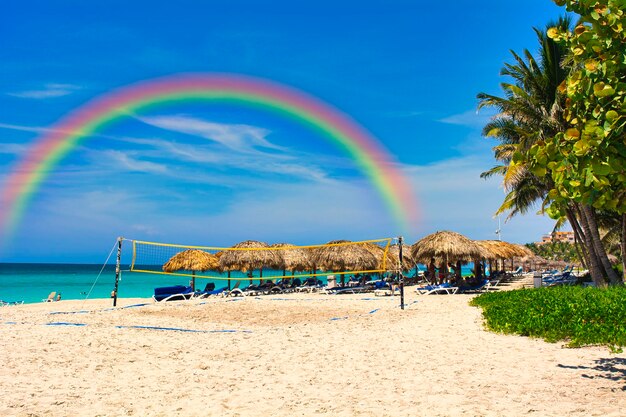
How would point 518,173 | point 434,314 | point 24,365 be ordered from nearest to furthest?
point 24,365
point 434,314
point 518,173

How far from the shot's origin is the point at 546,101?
1720 cm

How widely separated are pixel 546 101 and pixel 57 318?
679 inches

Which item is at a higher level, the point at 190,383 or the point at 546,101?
the point at 546,101

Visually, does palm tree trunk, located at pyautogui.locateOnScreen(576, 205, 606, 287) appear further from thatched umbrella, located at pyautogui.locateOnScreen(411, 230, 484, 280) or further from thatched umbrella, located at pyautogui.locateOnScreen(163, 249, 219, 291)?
thatched umbrella, located at pyautogui.locateOnScreen(163, 249, 219, 291)

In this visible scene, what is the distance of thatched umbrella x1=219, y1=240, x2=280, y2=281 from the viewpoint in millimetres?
24594

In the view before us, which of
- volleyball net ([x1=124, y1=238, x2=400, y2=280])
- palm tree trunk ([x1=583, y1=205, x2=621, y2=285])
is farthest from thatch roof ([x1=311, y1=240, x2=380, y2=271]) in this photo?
palm tree trunk ([x1=583, y1=205, x2=621, y2=285])

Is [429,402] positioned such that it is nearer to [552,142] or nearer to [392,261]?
[552,142]

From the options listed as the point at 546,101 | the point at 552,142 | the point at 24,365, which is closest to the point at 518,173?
the point at 546,101

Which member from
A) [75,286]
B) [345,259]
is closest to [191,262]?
[345,259]

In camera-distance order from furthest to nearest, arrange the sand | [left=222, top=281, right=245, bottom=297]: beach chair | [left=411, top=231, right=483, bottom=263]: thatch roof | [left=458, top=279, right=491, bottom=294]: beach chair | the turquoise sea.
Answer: the turquoise sea → [left=411, top=231, right=483, bottom=263]: thatch roof → [left=458, top=279, right=491, bottom=294]: beach chair → [left=222, top=281, right=245, bottom=297]: beach chair → the sand

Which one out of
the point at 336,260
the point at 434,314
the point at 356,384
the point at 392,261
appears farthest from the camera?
the point at 392,261

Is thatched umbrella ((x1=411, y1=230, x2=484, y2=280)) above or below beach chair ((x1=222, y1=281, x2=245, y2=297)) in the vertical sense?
above

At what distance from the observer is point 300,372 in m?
6.27

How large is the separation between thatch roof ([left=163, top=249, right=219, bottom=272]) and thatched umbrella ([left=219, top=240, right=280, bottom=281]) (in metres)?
1.73
